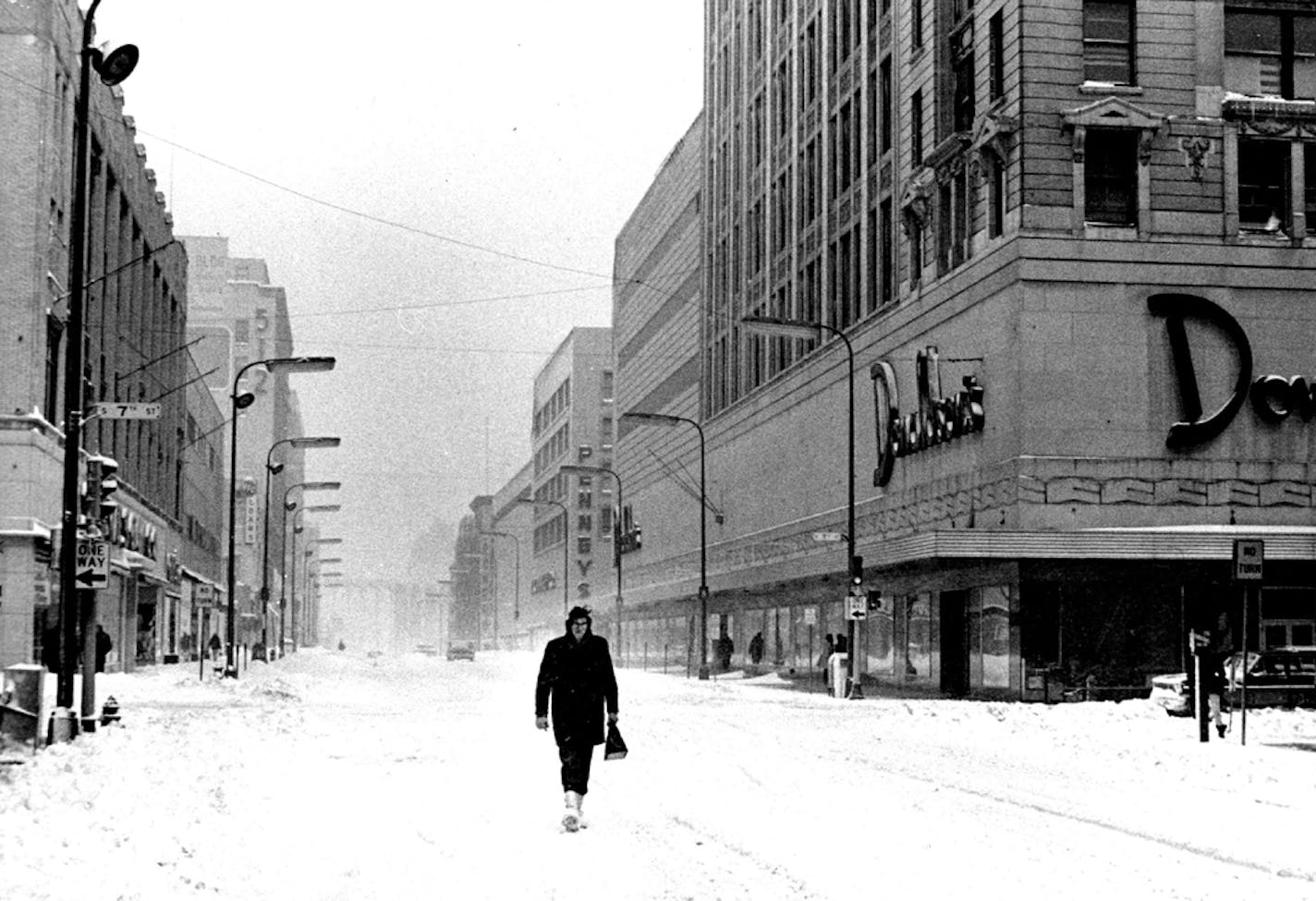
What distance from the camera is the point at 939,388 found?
45906 mm

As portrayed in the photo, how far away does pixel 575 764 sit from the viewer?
13.9 meters

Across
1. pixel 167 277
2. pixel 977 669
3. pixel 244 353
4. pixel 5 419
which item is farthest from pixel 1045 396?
pixel 244 353

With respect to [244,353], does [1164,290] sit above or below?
below

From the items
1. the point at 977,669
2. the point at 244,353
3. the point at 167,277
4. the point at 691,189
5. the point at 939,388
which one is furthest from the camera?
the point at 244,353

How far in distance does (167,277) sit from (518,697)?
36.7 m

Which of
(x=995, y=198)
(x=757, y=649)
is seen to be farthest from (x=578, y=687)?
(x=757, y=649)

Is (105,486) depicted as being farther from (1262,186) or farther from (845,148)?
(845,148)

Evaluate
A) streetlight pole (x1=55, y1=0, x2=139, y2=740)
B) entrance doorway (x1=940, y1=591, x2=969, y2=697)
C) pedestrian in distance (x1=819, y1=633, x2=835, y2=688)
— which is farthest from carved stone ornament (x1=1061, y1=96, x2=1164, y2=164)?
streetlight pole (x1=55, y1=0, x2=139, y2=740)

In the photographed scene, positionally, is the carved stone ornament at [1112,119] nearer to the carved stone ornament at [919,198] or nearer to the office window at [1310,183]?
the office window at [1310,183]

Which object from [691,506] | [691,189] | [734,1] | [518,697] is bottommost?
[518,697]

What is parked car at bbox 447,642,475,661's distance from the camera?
109 meters

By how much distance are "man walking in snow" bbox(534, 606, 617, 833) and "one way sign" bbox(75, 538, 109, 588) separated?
420 inches

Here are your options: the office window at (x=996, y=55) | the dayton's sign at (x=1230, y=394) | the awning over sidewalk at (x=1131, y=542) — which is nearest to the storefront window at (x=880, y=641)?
the awning over sidewalk at (x=1131, y=542)

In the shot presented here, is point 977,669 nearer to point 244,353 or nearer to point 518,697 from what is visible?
point 518,697
